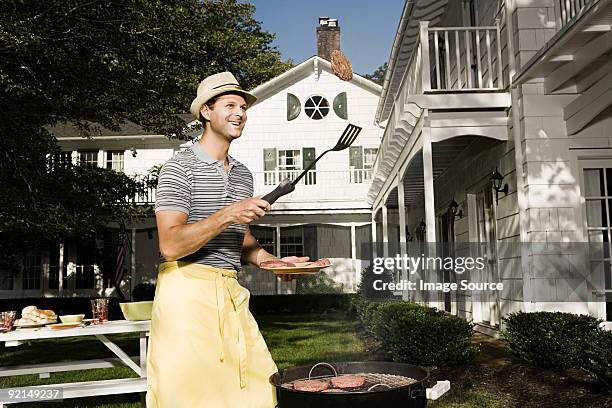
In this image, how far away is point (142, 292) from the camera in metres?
16.5

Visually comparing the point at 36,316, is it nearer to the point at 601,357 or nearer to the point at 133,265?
the point at 601,357

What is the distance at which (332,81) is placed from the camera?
62.6 feet

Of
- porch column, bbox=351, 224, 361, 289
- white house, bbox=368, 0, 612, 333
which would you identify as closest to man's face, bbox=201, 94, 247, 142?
white house, bbox=368, 0, 612, 333

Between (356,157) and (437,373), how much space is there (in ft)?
45.3

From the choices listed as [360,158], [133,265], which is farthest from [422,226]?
[133,265]

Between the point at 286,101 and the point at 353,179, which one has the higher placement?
the point at 286,101

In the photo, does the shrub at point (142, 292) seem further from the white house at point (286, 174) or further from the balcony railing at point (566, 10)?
the balcony railing at point (566, 10)

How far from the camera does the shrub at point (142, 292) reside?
642 inches

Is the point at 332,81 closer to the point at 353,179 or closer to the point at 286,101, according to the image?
the point at 286,101

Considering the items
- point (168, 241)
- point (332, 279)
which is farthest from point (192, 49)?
point (168, 241)

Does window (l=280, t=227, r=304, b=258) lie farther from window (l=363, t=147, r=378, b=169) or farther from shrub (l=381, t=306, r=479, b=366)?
shrub (l=381, t=306, r=479, b=366)

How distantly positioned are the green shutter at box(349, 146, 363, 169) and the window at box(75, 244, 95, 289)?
8.48m

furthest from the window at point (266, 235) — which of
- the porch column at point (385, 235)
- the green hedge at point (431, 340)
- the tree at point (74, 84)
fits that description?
the green hedge at point (431, 340)

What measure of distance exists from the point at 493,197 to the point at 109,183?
325 inches
